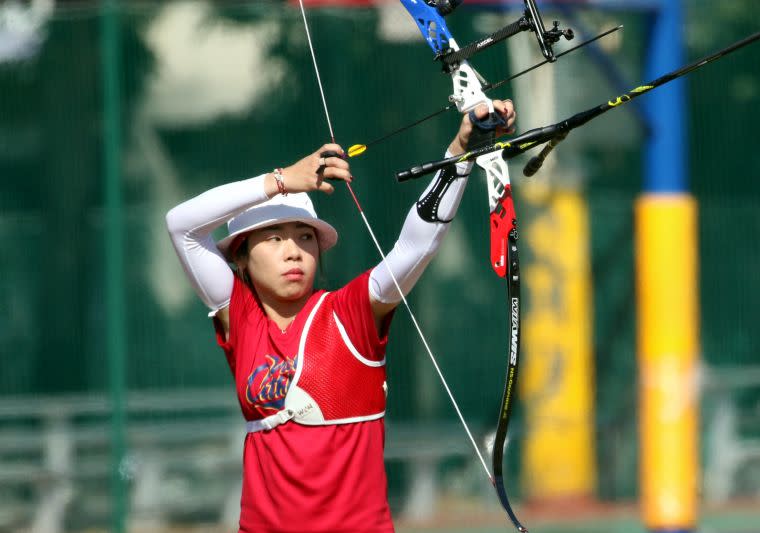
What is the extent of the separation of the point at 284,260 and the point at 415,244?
331mm

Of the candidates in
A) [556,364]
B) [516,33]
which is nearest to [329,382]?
[516,33]

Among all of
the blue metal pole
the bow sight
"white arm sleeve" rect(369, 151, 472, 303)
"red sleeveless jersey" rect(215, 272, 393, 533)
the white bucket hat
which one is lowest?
"red sleeveless jersey" rect(215, 272, 393, 533)

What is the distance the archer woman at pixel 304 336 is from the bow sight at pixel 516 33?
159 mm

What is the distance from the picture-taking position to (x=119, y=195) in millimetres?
5398

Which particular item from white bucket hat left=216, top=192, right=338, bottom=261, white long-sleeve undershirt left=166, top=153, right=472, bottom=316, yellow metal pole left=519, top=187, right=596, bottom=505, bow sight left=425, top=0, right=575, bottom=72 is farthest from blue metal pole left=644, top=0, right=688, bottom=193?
white long-sleeve undershirt left=166, top=153, right=472, bottom=316

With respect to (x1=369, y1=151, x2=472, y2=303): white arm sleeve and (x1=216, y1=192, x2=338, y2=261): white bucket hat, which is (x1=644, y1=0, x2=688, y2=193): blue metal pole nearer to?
(x1=216, y1=192, x2=338, y2=261): white bucket hat

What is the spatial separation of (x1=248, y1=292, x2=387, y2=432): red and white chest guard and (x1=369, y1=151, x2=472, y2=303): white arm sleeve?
0.15 meters

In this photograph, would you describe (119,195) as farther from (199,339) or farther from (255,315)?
(255,315)

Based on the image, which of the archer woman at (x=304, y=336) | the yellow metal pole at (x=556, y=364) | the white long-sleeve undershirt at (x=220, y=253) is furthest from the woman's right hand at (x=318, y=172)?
the yellow metal pole at (x=556, y=364)

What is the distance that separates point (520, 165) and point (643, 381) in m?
1.09

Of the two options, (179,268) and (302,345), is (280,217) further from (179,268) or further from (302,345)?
(179,268)

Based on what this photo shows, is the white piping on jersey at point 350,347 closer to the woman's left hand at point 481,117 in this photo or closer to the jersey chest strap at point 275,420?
the jersey chest strap at point 275,420

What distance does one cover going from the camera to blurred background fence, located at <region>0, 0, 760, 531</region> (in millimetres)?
5344

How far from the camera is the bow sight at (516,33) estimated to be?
274 centimetres
